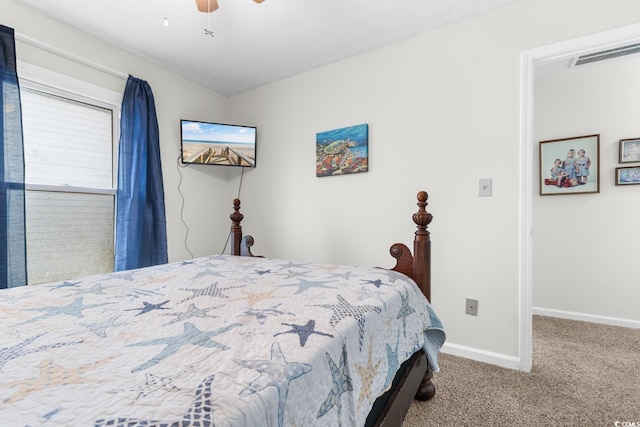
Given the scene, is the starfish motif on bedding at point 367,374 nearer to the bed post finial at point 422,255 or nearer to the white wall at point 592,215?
the bed post finial at point 422,255

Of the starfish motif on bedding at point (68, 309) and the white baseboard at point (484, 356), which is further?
the white baseboard at point (484, 356)

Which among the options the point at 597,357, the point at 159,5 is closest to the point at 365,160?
the point at 159,5

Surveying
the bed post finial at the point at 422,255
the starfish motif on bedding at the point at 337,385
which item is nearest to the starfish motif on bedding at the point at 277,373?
the starfish motif on bedding at the point at 337,385

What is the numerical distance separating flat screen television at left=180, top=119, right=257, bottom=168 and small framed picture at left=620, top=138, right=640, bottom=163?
11.3 feet

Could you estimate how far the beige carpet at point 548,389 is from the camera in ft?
4.75

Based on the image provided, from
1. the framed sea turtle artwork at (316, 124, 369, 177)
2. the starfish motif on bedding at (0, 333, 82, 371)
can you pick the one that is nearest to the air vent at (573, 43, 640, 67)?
the framed sea turtle artwork at (316, 124, 369, 177)

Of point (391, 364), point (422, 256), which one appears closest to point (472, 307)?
point (422, 256)

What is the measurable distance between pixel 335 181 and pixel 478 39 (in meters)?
1.49

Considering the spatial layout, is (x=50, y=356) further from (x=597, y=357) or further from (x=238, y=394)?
(x=597, y=357)

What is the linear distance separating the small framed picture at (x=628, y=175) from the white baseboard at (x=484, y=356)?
201 cm

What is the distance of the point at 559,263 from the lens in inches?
115

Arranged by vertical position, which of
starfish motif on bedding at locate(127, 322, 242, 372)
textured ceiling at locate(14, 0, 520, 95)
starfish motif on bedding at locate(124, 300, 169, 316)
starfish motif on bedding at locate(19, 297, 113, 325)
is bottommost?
starfish motif on bedding at locate(19, 297, 113, 325)

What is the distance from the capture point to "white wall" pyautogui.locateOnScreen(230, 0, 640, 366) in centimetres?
197

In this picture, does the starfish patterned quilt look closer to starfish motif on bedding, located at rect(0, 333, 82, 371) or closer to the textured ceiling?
starfish motif on bedding, located at rect(0, 333, 82, 371)
